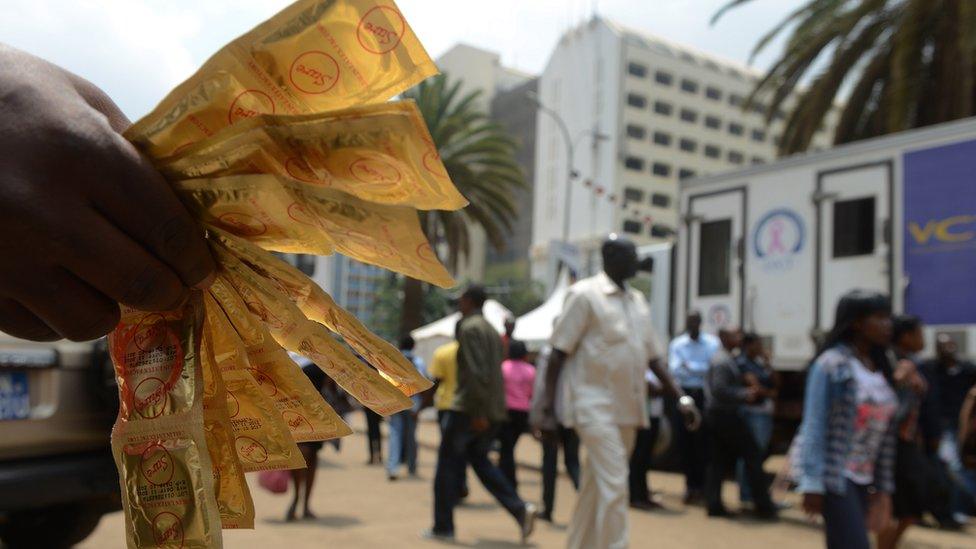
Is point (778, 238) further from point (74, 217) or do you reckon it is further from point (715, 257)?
point (74, 217)

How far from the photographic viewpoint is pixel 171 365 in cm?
102

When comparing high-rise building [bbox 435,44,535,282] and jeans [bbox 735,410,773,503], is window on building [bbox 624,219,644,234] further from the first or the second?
jeans [bbox 735,410,773,503]

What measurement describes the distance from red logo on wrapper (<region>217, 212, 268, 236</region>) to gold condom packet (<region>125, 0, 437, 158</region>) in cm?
9

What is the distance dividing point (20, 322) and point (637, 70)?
2542 inches

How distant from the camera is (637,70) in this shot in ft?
206

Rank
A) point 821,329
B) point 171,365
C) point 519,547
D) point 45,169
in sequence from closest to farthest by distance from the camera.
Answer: point 45,169
point 171,365
point 519,547
point 821,329

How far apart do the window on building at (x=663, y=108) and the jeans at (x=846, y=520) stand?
62928 mm

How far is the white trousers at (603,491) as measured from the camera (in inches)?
182

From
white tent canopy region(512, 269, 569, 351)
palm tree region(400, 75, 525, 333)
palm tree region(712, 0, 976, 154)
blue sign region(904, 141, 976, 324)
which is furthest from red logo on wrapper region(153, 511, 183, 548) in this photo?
palm tree region(400, 75, 525, 333)

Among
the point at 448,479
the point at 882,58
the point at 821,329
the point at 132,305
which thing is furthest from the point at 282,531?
the point at 882,58

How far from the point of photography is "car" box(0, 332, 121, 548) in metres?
3.74

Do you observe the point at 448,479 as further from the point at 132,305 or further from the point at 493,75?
the point at 493,75

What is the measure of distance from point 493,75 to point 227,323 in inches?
3064

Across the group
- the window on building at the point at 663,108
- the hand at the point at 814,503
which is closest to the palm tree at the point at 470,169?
the hand at the point at 814,503
